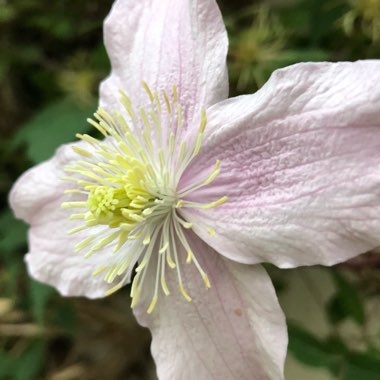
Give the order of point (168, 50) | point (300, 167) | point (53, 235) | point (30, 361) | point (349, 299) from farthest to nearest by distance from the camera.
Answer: point (30, 361) < point (349, 299) < point (53, 235) < point (168, 50) < point (300, 167)

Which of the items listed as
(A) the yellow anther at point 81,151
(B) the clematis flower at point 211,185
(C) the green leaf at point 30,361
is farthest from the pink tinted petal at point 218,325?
(C) the green leaf at point 30,361

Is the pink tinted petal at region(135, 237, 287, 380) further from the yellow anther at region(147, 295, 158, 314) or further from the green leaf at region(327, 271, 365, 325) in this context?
the green leaf at region(327, 271, 365, 325)

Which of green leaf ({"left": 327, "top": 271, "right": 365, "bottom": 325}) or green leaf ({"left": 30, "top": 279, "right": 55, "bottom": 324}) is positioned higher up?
green leaf ({"left": 30, "top": 279, "right": 55, "bottom": 324})

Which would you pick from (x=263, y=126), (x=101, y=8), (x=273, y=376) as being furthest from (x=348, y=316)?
(x=101, y=8)

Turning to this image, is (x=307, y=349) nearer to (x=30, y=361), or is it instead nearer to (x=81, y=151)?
(x=81, y=151)

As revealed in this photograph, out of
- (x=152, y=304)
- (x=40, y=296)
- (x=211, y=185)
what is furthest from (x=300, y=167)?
(x=40, y=296)

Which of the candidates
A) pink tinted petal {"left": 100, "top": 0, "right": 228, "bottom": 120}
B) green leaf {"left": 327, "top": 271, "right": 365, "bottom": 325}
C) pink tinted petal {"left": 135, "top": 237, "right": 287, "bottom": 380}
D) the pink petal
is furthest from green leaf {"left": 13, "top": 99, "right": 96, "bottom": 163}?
green leaf {"left": 327, "top": 271, "right": 365, "bottom": 325}
